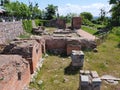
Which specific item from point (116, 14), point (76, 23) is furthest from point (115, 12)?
point (76, 23)

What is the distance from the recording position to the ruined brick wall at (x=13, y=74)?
7.14m

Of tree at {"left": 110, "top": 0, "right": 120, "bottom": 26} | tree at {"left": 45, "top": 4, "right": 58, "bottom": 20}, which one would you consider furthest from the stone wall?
tree at {"left": 45, "top": 4, "right": 58, "bottom": 20}

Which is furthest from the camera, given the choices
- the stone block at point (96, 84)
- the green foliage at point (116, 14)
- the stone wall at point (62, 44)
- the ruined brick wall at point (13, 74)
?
the green foliage at point (116, 14)

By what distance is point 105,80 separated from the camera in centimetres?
1033

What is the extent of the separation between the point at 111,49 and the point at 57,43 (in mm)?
3932

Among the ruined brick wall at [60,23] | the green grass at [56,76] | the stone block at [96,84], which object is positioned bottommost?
the green grass at [56,76]

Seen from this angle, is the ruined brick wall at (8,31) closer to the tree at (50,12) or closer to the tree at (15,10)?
the tree at (15,10)

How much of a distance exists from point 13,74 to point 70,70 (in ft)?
14.5

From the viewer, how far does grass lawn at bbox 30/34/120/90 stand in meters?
9.71

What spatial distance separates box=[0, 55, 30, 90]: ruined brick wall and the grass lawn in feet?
2.75

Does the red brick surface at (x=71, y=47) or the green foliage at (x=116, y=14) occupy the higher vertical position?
the green foliage at (x=116, y=14)

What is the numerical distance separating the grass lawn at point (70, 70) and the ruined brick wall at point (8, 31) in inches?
214

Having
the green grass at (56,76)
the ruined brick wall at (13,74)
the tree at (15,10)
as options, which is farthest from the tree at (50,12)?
the ruined brick wall at (13,74)

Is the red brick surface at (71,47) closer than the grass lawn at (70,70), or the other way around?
the grass lawn at (70,70)
